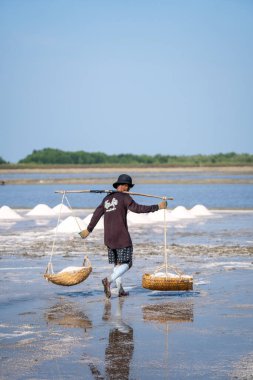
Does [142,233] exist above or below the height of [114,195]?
below

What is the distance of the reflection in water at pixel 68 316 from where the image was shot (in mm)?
10305

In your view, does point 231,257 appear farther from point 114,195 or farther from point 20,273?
point 114,195

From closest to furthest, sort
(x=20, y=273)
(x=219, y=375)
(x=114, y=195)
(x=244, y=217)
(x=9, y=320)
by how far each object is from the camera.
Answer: (x=219, y=375)
(x=9, y=320)
(x=114, y=195)
(x=20, y=273)
(x=244, y=217)

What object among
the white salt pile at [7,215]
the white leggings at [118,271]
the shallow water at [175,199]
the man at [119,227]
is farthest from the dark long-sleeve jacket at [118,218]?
the shallow water at [175,199]

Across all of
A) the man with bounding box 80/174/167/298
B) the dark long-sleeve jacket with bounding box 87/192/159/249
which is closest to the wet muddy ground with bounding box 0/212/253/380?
the man with bounding box 80/174/167/298

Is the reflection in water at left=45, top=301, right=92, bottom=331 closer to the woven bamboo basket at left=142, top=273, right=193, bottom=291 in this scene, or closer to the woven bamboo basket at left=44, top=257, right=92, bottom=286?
the woven bamboo basket at left=44, top=257, right=92, bottom=286

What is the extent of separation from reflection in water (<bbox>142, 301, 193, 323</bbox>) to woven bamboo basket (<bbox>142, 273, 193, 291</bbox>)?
0.58 metres

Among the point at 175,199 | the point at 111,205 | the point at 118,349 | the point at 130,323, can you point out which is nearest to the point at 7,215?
the point at 111,205

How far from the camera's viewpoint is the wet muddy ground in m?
8.03

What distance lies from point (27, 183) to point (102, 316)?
107 m

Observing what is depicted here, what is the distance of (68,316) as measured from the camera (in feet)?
35.8

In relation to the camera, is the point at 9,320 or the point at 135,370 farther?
the point at 9,320

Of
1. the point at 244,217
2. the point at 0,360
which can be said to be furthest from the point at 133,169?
the point at 0,360

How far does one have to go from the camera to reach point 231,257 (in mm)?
18109
